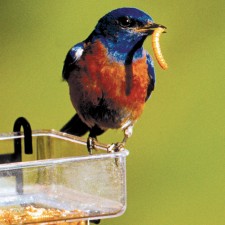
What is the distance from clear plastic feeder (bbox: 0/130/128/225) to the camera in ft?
11.1

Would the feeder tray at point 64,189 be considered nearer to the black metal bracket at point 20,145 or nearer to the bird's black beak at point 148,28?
the black metal bracket at point 20,145

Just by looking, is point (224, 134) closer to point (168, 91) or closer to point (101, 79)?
point (168, 91)

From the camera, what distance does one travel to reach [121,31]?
13.9ft

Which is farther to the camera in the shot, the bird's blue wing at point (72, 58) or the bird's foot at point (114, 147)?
the bird's blue wing at point (72, 58)

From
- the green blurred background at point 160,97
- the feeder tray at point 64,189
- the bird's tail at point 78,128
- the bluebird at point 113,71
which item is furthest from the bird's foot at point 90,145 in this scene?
the green blurred background at point 160,97

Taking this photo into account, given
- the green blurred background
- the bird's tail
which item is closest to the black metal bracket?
the bird's tail

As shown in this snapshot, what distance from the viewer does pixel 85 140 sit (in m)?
3.72

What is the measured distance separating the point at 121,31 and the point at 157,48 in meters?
0.54

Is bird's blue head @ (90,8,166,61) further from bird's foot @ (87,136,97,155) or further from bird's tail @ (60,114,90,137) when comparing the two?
bird's foot @ (87,136,97,155)

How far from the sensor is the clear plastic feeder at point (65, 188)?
339 cm

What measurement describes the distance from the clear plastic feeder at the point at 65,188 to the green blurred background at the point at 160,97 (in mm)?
2410

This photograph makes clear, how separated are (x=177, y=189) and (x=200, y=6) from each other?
1.19m

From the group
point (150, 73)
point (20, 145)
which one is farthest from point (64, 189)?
point (150, 73)

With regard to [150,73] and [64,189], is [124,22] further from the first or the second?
[64,189]
